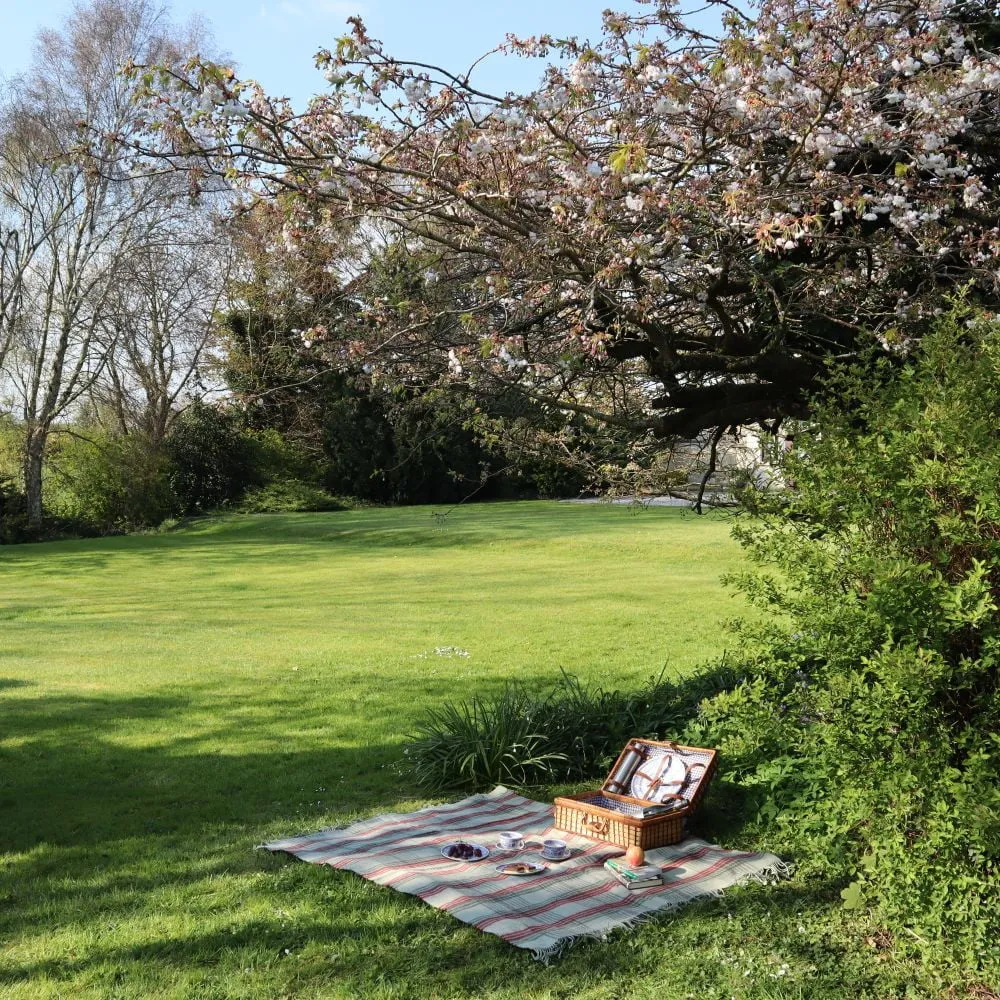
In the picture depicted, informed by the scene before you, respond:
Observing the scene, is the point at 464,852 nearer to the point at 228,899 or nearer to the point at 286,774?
the point at 228,899

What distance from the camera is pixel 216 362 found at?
25.6 meters

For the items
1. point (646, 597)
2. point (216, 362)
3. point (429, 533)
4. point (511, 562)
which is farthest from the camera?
point (216, 362)

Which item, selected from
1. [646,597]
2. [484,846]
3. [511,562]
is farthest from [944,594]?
[511,562]

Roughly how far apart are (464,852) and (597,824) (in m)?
0.63

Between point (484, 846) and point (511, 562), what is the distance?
1263 cm

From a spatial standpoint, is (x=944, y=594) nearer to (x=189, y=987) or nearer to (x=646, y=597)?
(x=189, y=987)

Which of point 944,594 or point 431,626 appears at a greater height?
point 944,594

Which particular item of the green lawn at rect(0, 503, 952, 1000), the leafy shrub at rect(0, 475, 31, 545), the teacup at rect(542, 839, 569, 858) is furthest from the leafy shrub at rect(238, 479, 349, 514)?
the teacup at rect(542, 839, 569, 858)

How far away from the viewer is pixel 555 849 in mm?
4430

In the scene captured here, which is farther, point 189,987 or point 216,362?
point 216,362

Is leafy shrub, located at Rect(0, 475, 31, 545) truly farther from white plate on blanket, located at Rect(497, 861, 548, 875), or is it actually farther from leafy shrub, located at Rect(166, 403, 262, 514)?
white plate on blanket, located at Rect(497, 861, 548, 875)

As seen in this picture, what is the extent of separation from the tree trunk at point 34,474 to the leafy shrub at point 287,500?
16.2 feet

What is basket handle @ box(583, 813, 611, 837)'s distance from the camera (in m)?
4.52

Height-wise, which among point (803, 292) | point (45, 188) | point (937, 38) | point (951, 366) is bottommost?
point (951, 366)
